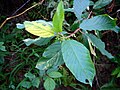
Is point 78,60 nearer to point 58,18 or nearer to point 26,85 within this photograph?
point 58,18

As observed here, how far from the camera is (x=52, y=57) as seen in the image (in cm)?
69

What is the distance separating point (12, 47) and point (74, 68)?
53.7 inches

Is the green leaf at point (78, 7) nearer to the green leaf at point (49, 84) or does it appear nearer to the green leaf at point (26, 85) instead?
the green leaf at point (49, 84)

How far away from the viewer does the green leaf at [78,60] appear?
0.58 metres

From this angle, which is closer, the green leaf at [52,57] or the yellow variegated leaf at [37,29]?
the yellow variegated leaf at [37,29]

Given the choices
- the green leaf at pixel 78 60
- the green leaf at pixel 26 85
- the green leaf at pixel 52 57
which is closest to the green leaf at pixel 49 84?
the green leaf at pixel 26 85

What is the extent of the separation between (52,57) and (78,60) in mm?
119

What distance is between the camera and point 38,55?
173cm

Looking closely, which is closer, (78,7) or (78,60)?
(78,60)

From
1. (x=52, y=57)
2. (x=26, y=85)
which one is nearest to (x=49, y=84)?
(x=26, y=85)

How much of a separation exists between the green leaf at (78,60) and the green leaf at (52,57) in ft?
0.24

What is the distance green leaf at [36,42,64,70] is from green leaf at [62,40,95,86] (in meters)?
0.07

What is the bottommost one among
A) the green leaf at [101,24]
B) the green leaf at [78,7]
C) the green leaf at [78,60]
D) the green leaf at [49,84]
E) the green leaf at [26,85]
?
the green leaf at [26,85]

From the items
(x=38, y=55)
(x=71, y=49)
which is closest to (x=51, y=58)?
(x=71, y=49)
